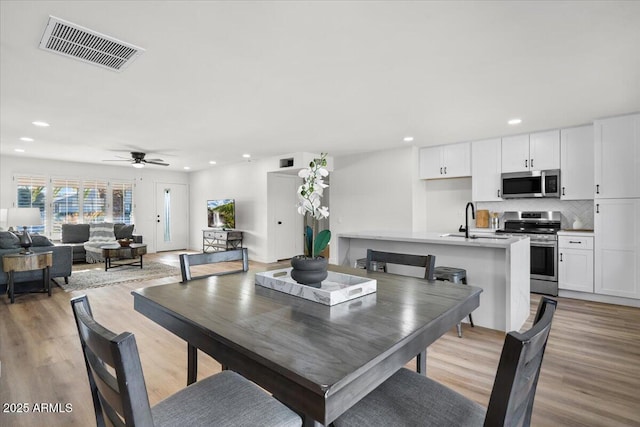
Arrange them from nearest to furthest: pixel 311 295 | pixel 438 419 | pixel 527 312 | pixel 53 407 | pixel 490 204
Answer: pixel 438 419 < pixel 311 295 < pixel 53 407 < pixel 527 312 < pixel 490 204

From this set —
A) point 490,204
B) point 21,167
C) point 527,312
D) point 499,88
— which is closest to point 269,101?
point 499,88

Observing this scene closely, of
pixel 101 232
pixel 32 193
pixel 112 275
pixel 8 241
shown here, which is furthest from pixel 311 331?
pixel 32 193

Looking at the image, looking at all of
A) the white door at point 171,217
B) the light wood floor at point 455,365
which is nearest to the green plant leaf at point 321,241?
the light wood floor at point 455,365

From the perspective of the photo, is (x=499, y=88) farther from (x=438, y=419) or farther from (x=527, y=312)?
(x=438, y=419)

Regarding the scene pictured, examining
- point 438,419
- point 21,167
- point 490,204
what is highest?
point 21,167

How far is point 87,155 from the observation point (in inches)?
267

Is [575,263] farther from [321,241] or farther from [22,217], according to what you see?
[22,217]

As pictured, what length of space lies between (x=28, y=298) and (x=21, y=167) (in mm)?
4456

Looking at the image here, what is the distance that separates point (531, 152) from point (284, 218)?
5.03m

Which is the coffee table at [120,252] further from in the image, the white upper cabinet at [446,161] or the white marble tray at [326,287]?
the white marble tray at [326,287]

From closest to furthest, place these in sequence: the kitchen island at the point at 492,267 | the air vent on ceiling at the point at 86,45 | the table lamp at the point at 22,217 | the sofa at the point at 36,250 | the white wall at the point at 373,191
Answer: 1. the air vent on ceiling at the point at 86,45
2. the kitchen island at the point at 492,267
3. the sofa at the point at 36,250
4. the table lamp at the point at 22,217
5. the white wall at the point at 373,191

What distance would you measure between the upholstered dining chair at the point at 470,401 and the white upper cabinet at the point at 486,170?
4.67 metres

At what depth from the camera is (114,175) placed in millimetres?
8383

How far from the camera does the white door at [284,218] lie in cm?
745
